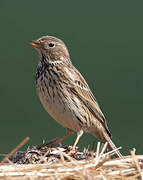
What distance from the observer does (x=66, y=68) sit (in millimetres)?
6676

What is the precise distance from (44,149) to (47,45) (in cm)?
198

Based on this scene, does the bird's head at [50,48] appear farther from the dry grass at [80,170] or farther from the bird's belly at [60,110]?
the dry grass at [80,170]

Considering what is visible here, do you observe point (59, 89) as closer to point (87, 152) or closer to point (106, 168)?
point (87, 152)

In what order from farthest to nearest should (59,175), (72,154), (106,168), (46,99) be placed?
1. (46,99)
2. (72,154)
3. (106,168)
4. (59,175)

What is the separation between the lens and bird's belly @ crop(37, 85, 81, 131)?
Result: 6316 millimetres

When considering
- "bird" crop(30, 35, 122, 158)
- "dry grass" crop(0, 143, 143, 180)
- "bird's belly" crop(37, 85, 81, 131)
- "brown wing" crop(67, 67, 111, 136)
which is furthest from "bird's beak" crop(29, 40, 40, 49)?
"dry grass" crop(0, 143, 143, 180)

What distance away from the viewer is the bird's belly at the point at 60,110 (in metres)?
6.32

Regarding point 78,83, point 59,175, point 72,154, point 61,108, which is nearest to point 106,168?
point 59,175

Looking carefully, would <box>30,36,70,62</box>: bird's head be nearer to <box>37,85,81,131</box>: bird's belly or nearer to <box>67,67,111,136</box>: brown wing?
<box>67,67,111,136</box>: brown wing

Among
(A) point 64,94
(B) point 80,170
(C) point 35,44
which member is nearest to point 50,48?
(C) point 35,44

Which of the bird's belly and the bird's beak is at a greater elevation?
the bird's beak

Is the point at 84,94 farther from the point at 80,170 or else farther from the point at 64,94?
the point at 80,170

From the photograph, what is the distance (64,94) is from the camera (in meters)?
6.38

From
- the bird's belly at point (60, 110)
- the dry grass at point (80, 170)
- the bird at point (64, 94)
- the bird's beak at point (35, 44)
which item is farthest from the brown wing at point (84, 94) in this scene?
the dry grass at point (80, 170)
